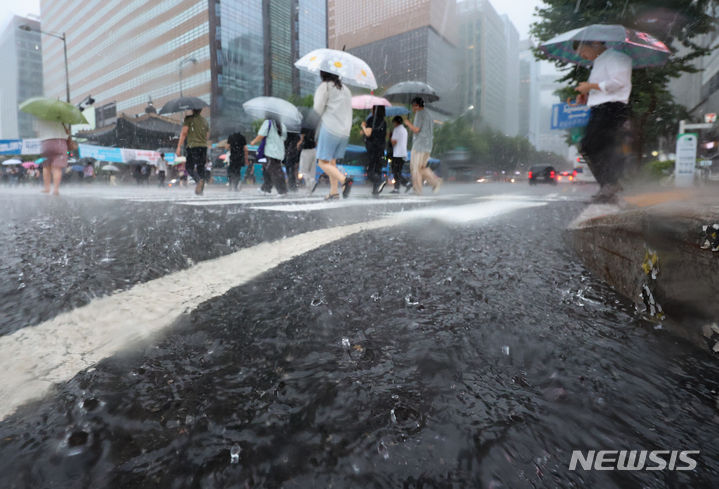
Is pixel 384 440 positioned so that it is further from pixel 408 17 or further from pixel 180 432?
pixel 408 17

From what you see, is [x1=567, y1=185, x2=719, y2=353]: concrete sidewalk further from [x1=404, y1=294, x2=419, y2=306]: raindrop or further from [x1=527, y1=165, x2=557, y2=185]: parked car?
[x1=527, y1=165, x2=557, y2=185]: parked car

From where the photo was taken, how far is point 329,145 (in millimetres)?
7039

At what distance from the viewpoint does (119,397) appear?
89 centimetres

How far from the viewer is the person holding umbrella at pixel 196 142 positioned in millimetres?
8695

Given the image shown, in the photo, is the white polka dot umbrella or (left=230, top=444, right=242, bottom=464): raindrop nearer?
(left=230, top=444, right=242, bottom=464): raindrop

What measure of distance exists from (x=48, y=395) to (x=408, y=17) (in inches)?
3851

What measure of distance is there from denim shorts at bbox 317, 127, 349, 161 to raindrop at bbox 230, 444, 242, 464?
647 centimetres

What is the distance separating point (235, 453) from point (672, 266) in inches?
57.8

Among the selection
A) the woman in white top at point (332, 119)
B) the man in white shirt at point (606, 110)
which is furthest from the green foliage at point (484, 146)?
the man in white shirt at point (606, 110)

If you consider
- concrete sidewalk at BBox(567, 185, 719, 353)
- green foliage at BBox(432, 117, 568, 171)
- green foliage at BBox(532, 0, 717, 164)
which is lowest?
concrete sidewalk at BBox(567, 185, 719, 353)

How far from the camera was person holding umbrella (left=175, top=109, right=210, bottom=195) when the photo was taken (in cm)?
870

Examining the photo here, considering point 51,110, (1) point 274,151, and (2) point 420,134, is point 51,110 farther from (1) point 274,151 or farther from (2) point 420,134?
(2) point 420,134

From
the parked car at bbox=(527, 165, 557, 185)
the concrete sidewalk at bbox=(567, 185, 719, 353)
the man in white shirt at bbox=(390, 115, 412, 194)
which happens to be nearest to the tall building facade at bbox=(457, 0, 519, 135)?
the parked car at bbox=(527, 165, 557, 185)

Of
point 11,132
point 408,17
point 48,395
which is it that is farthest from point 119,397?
point 11,132
